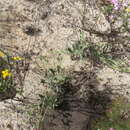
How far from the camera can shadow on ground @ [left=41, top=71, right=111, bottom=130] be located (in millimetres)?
3619

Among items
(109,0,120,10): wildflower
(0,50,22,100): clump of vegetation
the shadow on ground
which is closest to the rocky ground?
the shadow on ground

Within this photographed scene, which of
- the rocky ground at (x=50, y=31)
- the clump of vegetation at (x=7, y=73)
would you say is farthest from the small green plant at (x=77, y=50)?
the clump of vegetation at (x=7, y=73)

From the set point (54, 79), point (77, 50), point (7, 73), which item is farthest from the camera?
point (77, 50)

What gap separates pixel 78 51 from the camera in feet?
15.1

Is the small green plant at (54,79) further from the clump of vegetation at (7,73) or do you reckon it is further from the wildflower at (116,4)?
the wildflower at (116,4)

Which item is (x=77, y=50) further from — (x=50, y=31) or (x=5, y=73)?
(x=5, y=73)

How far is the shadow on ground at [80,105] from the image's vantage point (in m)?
3.62

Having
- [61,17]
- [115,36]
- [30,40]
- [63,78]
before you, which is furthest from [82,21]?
[63,78]

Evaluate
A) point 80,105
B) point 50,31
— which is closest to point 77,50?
point 50,31

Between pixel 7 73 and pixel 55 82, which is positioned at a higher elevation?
pixel 7 73

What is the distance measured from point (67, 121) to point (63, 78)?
28.4 inches

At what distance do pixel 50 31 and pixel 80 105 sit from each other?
1694 millimetres

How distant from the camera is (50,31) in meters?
4.86

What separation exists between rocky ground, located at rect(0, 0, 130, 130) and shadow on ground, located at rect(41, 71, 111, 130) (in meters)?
0.06
